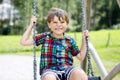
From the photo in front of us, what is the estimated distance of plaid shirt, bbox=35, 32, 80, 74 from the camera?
3.96 meters

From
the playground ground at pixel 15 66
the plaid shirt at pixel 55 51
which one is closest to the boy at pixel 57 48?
the plaid shirt at pixel 55 51

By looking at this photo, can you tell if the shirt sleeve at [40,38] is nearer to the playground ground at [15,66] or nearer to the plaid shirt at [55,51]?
the plaid shirt at [55,51]

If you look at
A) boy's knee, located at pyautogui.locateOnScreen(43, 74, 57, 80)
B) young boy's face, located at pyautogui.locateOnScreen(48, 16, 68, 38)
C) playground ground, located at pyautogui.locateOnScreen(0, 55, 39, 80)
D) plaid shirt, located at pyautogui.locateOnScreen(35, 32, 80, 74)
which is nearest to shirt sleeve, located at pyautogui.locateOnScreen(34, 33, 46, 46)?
plaid shirt, located at pyautogui.locateOnScreen(35, 32, 80, 74)

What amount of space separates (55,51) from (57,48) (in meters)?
0.04

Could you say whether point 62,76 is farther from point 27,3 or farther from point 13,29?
point 13,29

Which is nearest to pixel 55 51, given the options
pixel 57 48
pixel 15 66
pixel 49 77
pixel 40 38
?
pixel 57 48

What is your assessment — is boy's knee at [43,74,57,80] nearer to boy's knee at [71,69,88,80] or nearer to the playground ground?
boy's knee at [71,69,88,80]

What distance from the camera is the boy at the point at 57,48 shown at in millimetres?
3877

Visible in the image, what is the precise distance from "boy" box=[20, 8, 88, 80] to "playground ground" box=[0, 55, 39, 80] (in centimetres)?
631

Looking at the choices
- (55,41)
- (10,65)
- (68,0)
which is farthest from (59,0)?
(55,41)

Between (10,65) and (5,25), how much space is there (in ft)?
85.9

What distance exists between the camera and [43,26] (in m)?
32.5

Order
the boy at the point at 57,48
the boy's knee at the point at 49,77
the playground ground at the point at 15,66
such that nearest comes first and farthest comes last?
the boy's knee at the point at 49,77 → the boy at the point at 57,48 → the playground ground at the point at 15,66

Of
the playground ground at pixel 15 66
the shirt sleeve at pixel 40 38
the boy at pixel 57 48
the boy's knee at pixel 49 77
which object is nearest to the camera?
the boy's knee at pixel 49 77
